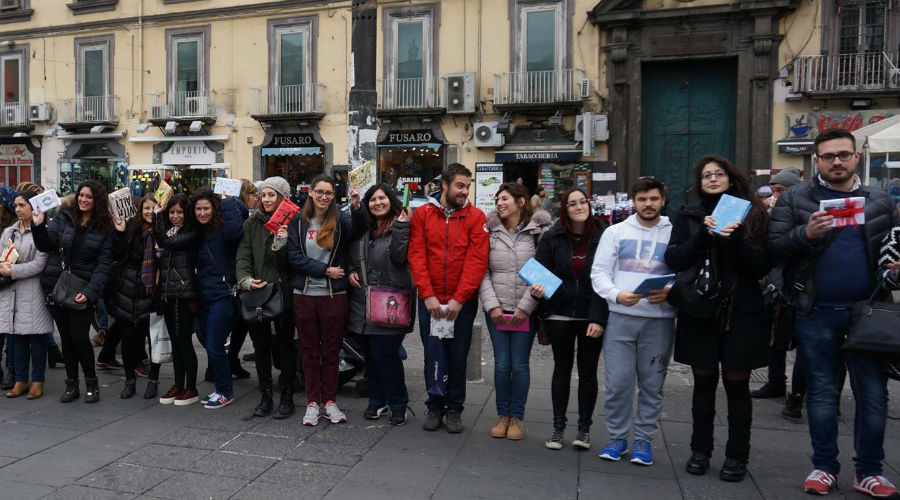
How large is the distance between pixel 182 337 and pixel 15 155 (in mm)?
22112

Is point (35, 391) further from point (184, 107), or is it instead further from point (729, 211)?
point (184, 107)

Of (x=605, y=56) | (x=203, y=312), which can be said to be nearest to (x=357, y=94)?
(x=203, y=312)

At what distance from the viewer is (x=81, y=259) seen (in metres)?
5.79

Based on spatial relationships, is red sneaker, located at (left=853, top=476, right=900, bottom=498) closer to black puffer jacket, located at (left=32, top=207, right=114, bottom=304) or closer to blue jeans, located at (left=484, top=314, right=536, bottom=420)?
blue jeans, located at (left=484, top=314, right=536, bottom=420)

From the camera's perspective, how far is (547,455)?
15.1ft

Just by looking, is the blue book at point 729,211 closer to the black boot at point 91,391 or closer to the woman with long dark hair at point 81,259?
the woman with long dark hair at point 81,259

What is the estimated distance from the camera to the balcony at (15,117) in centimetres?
2278

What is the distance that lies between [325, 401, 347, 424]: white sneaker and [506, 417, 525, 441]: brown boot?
126 cm

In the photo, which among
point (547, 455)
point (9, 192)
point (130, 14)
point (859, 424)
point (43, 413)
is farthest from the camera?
point (130, 14)

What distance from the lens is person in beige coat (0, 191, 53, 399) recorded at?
586 cm

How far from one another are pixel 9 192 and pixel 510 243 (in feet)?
15.3

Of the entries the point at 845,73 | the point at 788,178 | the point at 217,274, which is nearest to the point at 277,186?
the point at 217,274

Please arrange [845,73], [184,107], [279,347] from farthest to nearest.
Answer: [184,107] → [845,73] → [279,347]

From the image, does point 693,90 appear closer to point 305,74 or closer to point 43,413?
point 305,74
